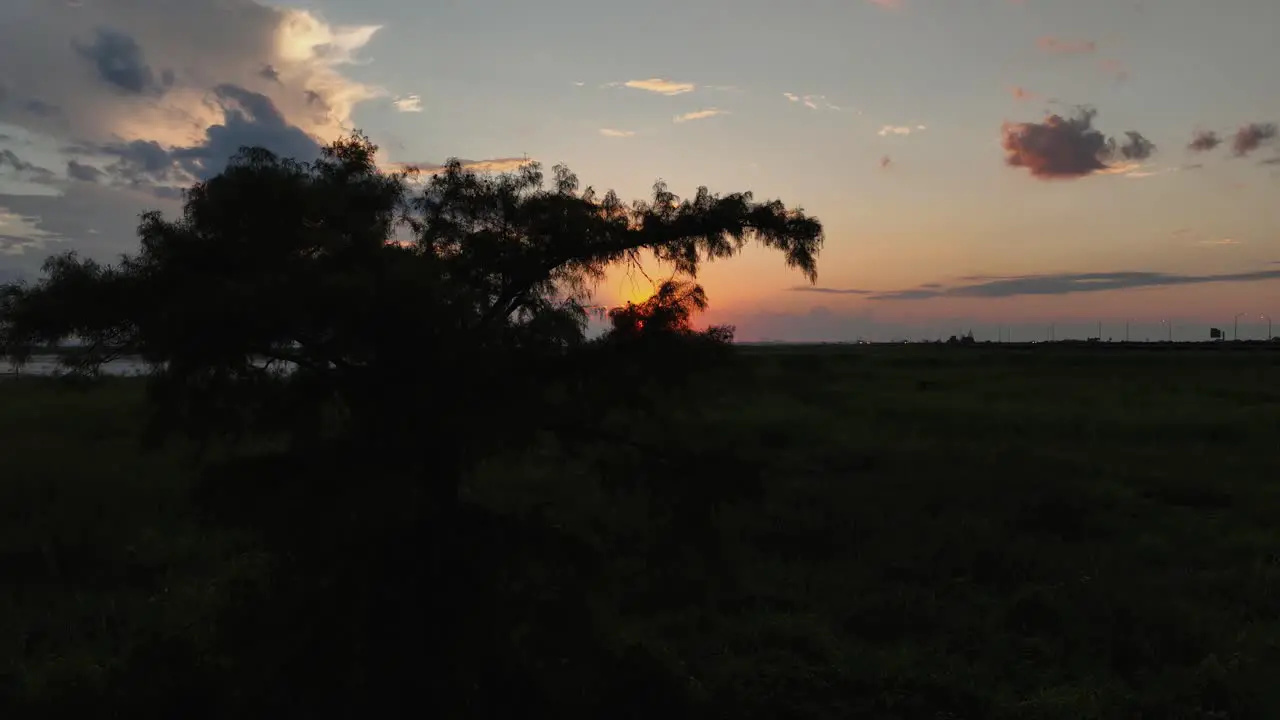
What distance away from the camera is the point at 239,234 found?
19.3ft

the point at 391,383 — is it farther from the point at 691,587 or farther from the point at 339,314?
the point at 691,587

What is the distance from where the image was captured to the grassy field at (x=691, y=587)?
6.64 m

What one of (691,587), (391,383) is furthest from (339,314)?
(691,587)

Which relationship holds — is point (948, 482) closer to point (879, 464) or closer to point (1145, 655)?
point (879, 464)

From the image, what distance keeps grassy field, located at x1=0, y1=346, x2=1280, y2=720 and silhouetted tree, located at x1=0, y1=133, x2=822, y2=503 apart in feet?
1.92

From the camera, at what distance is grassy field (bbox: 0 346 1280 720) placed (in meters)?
6.64

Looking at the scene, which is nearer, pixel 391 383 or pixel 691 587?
pixel 391 383

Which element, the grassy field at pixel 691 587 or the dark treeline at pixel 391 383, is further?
the grassy field at pixel 691 587

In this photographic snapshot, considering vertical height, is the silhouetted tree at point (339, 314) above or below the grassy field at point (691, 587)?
above

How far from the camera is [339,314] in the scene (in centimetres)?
544

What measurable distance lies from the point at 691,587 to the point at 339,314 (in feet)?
24.9

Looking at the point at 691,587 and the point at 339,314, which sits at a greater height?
the point at 339,314

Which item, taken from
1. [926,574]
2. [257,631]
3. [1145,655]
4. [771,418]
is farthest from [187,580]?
[771,418]

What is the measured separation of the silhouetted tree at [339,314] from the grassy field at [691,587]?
585 mm
